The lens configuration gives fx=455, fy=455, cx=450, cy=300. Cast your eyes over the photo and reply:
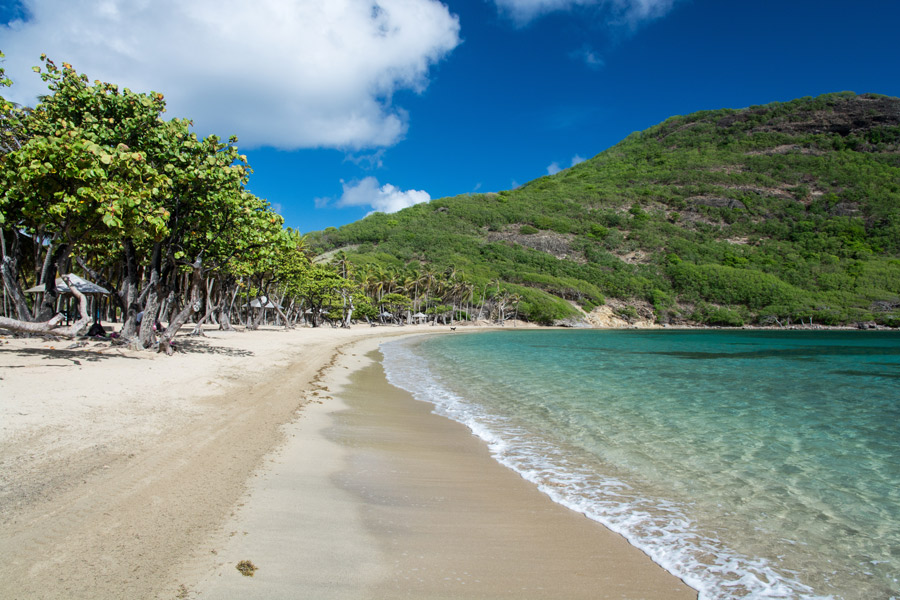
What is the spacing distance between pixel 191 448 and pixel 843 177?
542 ft

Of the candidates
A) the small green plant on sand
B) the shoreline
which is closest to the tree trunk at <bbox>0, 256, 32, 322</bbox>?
the shoreline

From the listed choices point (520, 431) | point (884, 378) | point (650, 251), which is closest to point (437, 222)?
point (650, 251)

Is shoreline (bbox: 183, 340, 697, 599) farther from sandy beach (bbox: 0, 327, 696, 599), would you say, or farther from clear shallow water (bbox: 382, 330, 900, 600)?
clear shallow water (bbox: 382, 330, 900, 600)

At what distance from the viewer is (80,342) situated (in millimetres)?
14406

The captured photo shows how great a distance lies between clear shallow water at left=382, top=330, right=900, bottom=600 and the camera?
3.77 metres

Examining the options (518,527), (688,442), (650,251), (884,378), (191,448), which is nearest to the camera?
(518,527)

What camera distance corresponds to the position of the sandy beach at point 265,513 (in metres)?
3.02

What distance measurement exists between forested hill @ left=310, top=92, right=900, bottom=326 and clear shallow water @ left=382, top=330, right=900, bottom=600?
184ft

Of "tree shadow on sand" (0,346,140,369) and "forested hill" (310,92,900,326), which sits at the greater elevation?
"forested hill" (310,92,900,326)

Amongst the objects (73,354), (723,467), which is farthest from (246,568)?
(73,354)

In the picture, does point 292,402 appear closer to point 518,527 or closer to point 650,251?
point 518,527

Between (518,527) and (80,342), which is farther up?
(80,342)

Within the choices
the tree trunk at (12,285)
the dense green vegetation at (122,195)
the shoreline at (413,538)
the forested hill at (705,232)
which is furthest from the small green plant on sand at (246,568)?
the forested hill at (705,232)

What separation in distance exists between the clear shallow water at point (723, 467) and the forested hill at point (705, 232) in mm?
56234
